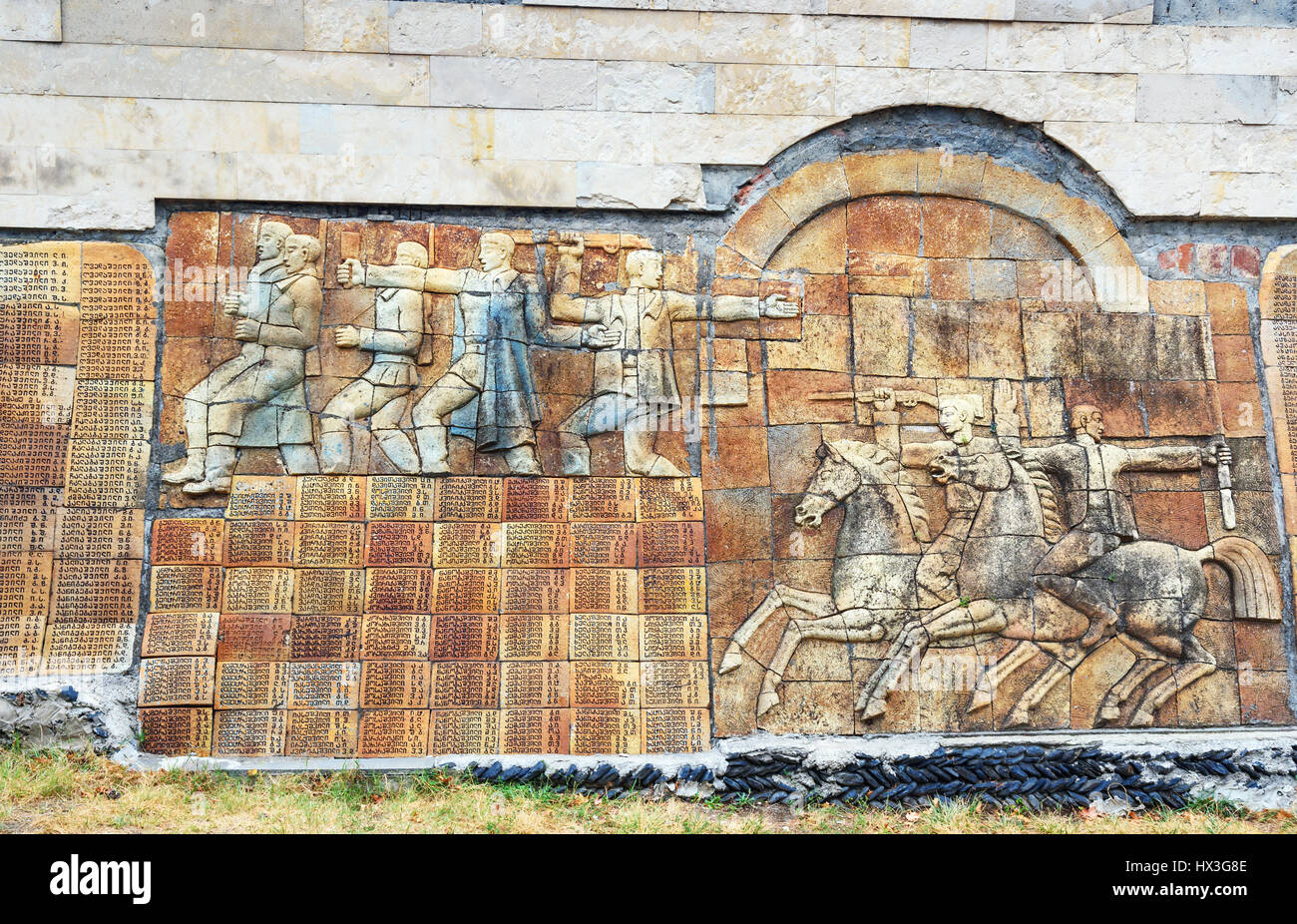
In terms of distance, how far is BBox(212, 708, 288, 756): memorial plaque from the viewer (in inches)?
303

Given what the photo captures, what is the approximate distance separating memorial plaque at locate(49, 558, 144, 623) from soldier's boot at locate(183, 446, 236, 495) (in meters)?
0.62

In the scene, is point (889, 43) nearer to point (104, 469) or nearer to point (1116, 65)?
point (1116, 65)

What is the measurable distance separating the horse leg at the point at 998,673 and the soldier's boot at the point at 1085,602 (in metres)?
0.37

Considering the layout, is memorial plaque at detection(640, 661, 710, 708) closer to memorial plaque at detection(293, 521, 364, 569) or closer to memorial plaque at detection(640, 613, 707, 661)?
memorial plaque at detection(640, 613, 707, 661)

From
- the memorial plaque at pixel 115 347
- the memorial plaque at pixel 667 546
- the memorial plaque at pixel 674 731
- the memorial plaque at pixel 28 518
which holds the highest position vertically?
the memorial plaque at pixel 115 347

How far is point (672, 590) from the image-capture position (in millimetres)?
8039

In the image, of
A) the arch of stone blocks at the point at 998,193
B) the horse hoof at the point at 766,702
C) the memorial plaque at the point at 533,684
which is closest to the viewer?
the memorial plaque at the point at 533,684

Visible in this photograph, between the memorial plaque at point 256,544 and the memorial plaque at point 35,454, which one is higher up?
the memorial plaque at point 35,454

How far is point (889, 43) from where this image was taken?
863 centimetres

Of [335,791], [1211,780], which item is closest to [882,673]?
[1211,780]

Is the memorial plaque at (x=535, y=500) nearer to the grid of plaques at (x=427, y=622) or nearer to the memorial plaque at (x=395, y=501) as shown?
the grid of plaques at (x=427, y=622)

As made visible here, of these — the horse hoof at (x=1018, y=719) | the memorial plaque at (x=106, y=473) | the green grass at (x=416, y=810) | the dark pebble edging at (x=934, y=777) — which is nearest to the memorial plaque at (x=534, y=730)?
the dark pebble edging at (x=934, y=777)

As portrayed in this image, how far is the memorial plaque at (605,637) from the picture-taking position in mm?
7941

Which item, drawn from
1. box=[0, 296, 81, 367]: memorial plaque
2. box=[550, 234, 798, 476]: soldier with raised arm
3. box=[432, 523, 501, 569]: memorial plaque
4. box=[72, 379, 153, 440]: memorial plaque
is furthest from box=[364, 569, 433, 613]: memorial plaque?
box=[0, 296, 81, 367]: memorial plaque
